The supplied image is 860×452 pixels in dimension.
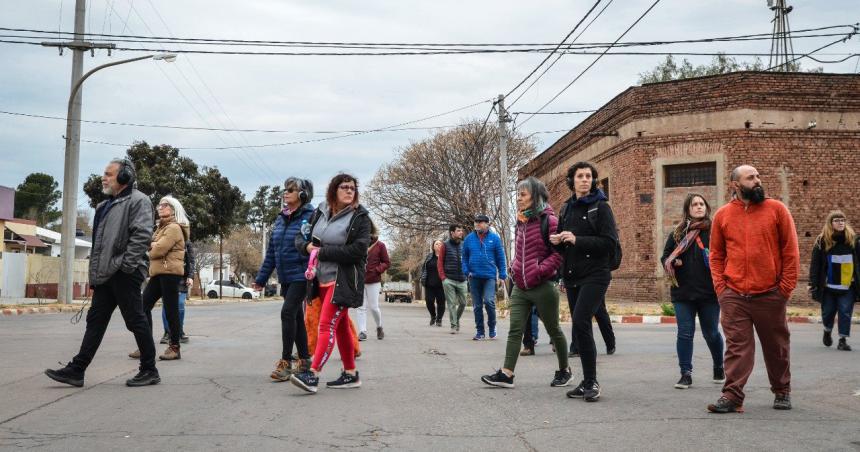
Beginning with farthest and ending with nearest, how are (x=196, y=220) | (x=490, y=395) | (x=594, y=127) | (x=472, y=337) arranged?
1. (x=196, y=220)
2. (x=594, y=127)
3. (x=472, y=337)
4. (x=490, y=395)

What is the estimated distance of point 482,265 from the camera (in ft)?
41.4

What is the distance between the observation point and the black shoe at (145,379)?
6.95 metres

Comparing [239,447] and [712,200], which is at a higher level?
[712,200]

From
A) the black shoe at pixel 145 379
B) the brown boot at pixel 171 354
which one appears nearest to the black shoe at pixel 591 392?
the black shoe at pixel 145 379

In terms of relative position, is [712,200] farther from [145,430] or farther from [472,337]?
[145,430]

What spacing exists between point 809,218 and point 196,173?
115ft

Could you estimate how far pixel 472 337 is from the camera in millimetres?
13430

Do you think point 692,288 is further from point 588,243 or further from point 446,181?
point 446,181

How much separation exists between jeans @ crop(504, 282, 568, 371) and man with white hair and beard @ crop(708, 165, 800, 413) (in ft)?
4.80

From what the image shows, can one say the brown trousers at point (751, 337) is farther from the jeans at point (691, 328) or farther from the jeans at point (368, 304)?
the jeans at point (368, 304)

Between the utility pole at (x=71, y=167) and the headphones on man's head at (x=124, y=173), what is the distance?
18970 mm

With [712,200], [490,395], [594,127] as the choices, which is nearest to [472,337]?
[490,395]

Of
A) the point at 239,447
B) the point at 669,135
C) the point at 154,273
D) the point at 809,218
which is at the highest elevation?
the point at 669,135

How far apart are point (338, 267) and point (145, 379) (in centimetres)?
203
